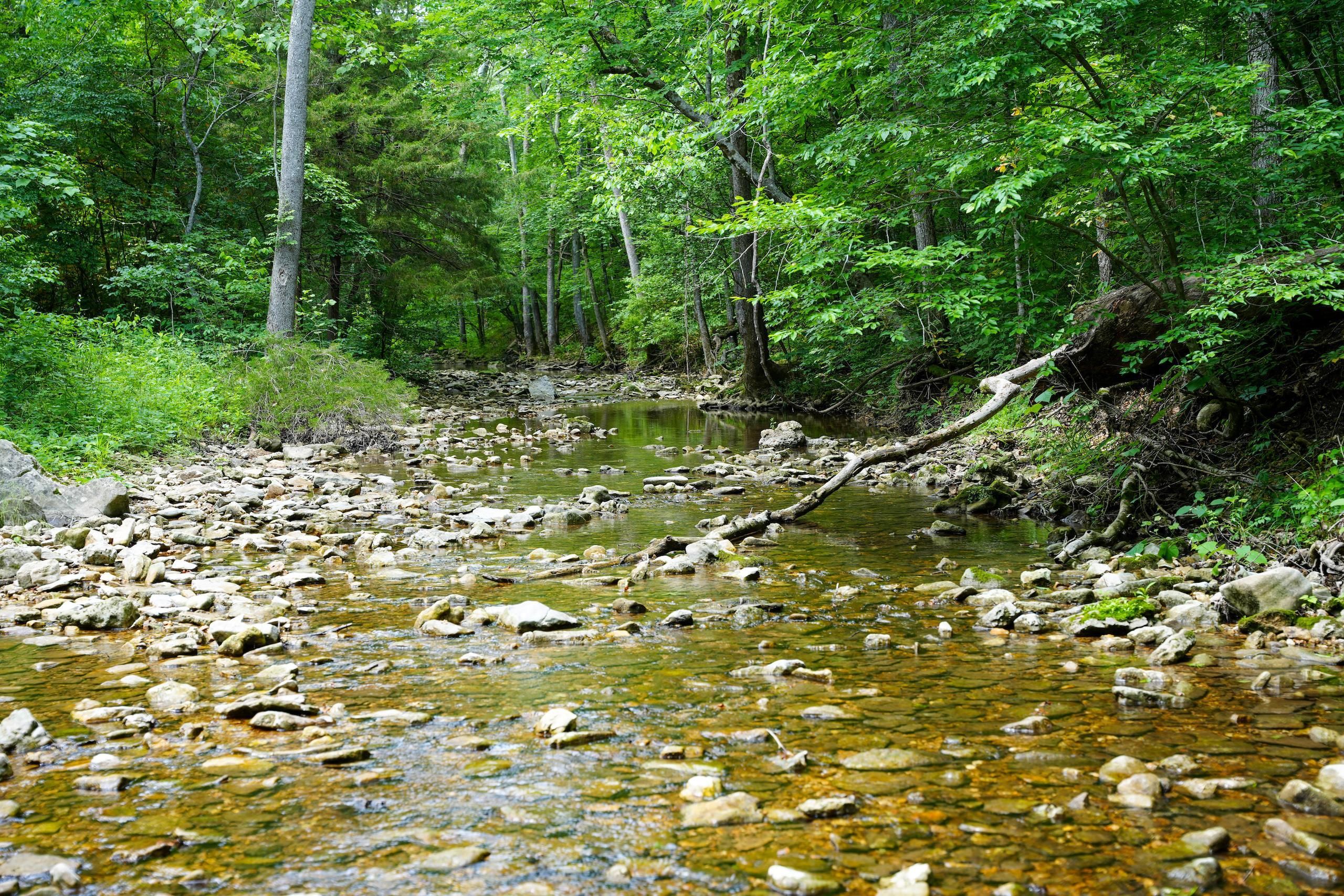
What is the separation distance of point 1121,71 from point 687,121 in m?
9.38

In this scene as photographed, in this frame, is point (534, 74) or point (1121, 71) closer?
point (1121, 71)

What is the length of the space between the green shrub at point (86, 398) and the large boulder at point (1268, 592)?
966 cm

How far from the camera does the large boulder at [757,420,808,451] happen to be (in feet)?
43.5

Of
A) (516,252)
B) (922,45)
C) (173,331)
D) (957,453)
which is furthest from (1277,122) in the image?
(516,252)

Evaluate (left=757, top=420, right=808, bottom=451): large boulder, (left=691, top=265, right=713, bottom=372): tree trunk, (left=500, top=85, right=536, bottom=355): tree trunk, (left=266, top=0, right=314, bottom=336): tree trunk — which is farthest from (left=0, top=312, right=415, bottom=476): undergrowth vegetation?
(left=500, top=85, right=536, bottom=355): tree trunk

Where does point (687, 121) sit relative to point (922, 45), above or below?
above

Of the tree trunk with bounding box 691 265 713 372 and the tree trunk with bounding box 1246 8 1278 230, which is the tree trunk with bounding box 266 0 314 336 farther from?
the tree trunk with bounding box 1246 8 1278 230

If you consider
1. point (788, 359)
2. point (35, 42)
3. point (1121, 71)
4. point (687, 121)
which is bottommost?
point (788, 359)

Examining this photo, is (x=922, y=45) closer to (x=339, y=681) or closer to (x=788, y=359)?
(x=339, y=681)

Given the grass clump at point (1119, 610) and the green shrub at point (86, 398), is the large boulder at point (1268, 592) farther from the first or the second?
the green shrub at point (86, 398)

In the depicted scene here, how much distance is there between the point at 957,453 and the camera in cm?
1071

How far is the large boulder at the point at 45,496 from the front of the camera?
652cm

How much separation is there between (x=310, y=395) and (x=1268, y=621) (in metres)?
12.4

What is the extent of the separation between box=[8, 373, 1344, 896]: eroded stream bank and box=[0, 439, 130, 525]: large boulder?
71cm
